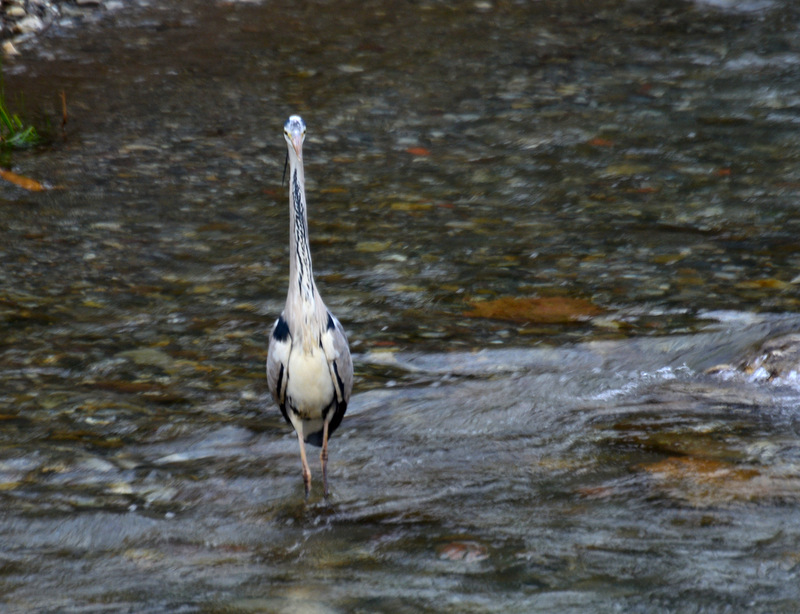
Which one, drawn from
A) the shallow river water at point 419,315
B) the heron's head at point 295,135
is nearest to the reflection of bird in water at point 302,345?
the heron's head at point 295,135

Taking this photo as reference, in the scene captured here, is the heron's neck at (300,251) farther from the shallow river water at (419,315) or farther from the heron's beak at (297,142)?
the shallow river water at (419,315)

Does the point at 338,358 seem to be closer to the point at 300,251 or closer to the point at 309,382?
the point at 309,382

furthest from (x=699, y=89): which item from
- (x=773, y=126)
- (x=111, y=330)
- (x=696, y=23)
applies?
(x=111, y=330)

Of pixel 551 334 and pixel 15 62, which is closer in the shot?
pixel 551 334

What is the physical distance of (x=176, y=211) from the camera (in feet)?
24.6

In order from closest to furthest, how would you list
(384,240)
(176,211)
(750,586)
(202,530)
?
1. (750,586)
2. (202,530)
3. (384,240)
4. (176,211)

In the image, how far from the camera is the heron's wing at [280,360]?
14.2 feet

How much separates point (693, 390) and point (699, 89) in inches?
203

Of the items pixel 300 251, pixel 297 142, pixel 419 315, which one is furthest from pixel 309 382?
pixel 419 315

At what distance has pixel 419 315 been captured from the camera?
6.02m

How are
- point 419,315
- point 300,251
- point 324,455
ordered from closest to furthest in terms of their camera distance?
1. point 300,251
2. point 324,455
3. point 419,315

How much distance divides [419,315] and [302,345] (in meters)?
1.81

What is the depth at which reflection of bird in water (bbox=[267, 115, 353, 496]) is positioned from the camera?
4277mm

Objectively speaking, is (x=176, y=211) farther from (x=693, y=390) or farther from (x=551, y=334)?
(x=693, y=390)
